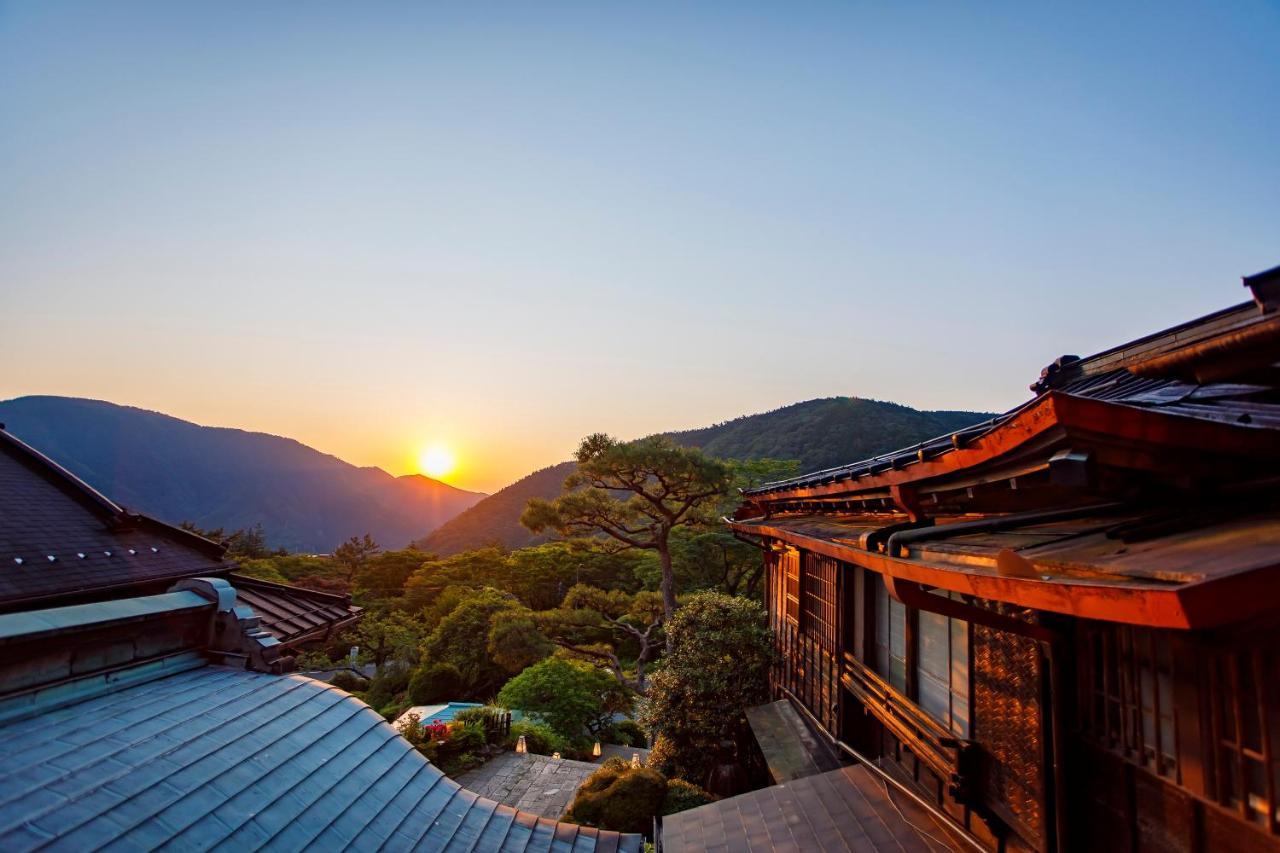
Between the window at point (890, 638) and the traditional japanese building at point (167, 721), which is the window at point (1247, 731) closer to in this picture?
the window at point (890, 638)

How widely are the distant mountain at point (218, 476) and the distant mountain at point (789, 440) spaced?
189 ft

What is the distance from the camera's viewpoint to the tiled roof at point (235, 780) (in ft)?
13.8

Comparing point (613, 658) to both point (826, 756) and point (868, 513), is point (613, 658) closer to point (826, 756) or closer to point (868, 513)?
point (826, 756)

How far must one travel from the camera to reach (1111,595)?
216 cm

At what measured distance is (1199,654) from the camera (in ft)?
9.83

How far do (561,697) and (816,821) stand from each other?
14.6 m

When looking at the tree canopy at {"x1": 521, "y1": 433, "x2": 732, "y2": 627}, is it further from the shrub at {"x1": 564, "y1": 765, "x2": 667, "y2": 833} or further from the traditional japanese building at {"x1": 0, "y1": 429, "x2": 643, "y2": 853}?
the traditional japanese building at {"x1": 0, "y1": 429, "x2": 643, "y2": 853}

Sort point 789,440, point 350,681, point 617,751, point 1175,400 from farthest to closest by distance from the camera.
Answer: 1. point 789,440
2. point 350,681
3. point 617,751
4. point 1175,400

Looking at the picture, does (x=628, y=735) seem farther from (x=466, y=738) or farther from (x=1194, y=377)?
(x=1194, y=377)

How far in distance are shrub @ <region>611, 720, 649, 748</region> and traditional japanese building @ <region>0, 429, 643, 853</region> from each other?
612 inches

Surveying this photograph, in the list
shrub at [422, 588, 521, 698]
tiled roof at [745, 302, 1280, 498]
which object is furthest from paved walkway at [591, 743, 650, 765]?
tiled roof at [745, 302, 1280, 498]

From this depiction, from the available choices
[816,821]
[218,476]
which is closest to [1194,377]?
[816,821]

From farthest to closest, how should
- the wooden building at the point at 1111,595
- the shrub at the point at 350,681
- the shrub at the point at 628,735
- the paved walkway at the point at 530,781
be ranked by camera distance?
the shrub at the point at 350,681
the shrub at the point at 628,735
the paved walkway at the point at 530,781
the wooden building at the point at 1111,595

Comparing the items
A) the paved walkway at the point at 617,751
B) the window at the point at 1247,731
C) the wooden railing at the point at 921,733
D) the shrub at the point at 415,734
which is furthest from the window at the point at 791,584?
the shrub at the point at 415,734
